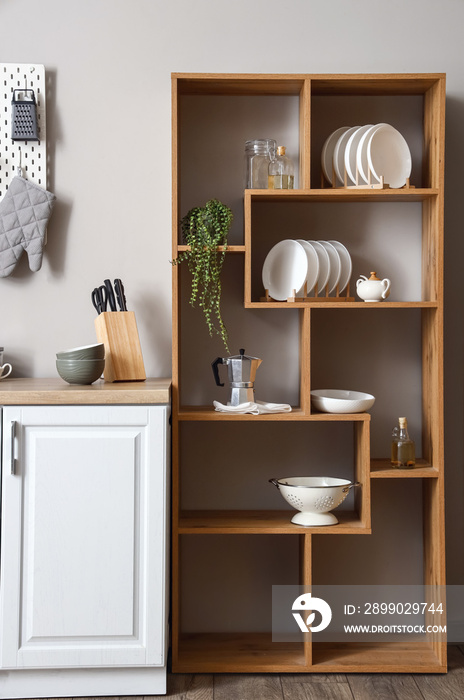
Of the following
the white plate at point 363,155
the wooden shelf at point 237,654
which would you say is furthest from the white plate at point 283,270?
the wooden shelf at point 237,654

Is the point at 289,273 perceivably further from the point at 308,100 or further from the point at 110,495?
the point at 110,495

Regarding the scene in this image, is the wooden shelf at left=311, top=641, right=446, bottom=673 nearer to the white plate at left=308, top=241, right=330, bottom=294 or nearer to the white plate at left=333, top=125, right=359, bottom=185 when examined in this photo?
the white plate at left=308, top=241, right=330, bottom=294

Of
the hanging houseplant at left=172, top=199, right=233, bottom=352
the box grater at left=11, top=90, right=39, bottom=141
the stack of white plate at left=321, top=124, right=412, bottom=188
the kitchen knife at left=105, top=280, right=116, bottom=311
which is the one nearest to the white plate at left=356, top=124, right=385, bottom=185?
the stack of white plate at left=321, top=124, right=412, bottom=188

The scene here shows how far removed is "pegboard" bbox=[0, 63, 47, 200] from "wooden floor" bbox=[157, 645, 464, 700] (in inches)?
73.8

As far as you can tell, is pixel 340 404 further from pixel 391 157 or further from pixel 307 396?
pixel 391 157

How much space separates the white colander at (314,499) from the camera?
2.37 m

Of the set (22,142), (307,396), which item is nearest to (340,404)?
(307,396)

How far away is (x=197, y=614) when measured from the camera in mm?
2676

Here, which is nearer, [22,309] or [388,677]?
[388,677]

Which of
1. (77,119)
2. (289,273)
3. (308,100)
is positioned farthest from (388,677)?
(77,119)

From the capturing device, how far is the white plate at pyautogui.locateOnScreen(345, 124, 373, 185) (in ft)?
8.07

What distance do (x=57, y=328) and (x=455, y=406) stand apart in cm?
157

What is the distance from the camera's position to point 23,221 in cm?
260

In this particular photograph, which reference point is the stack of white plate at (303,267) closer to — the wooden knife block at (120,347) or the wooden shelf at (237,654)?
the wooden knife block at (120,347)
